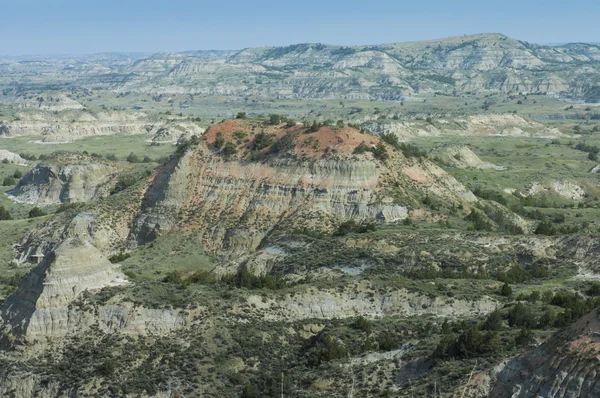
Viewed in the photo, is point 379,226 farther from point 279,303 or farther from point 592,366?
point 592,366

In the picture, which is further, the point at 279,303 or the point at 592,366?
the point at 279,303

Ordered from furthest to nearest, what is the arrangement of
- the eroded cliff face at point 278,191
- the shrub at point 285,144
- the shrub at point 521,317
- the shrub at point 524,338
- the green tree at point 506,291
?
the shrub at point 285,144 < the eroded cliff face at point 278,191 < the green tree at point 506,291 < the shrub at point 521,317 < the shrub at point 524,338

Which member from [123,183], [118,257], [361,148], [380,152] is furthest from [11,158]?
[380,152]

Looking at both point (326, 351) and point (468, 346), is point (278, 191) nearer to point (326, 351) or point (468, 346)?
point (326, 351)

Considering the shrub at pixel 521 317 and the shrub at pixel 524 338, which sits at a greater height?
the shrub at pixel 524 338

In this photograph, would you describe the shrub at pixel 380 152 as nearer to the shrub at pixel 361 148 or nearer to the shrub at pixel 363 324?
the shrub at pixel 361 148

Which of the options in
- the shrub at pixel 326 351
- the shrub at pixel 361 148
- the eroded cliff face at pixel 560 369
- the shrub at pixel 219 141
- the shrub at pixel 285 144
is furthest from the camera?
the shrub at pixel 219 141

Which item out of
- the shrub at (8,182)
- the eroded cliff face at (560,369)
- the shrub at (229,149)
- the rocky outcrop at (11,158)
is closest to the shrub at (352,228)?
the shrub at (229,149)

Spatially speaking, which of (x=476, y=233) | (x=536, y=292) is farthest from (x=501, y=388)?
(x=476, y=233)
